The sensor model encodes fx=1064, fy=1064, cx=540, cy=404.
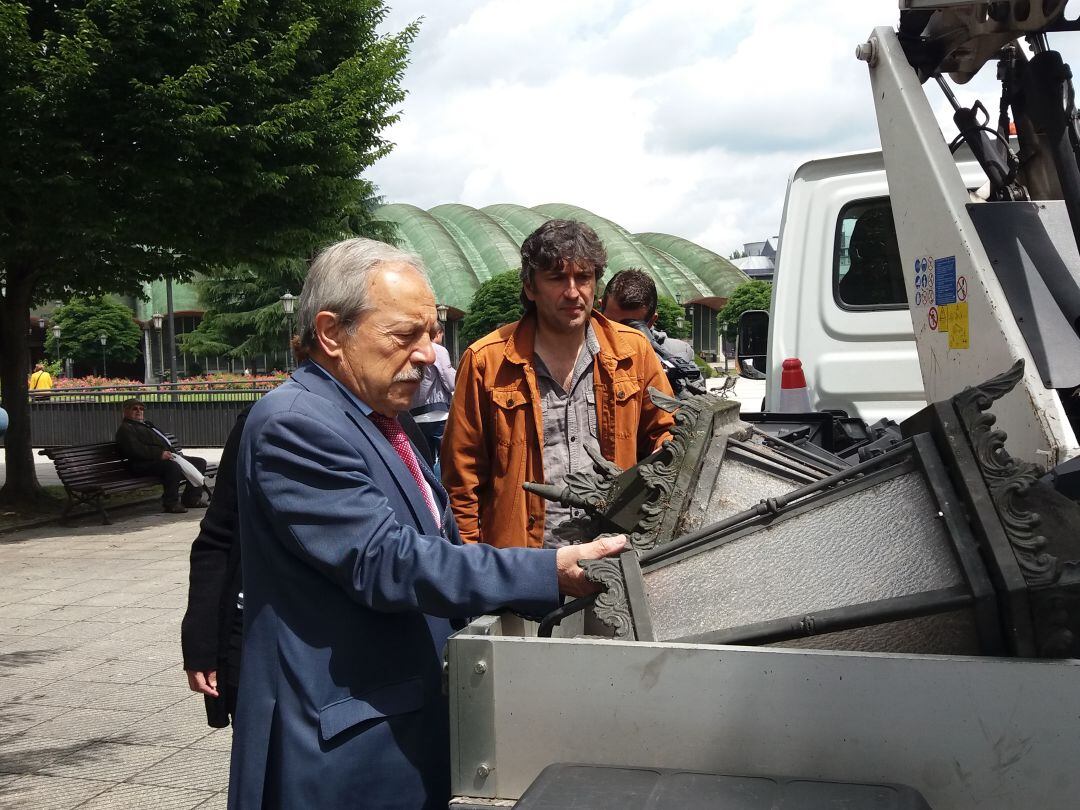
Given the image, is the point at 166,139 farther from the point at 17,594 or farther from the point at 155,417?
the point at 155,417

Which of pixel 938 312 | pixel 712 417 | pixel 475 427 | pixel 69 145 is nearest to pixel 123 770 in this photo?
pixel 475 427

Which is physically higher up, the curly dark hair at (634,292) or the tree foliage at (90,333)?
the tree foliage at (90,333)

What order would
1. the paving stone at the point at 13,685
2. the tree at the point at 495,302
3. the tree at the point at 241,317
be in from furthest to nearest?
the tree at the point at 241,317 → the tree at the point at 495,302 → the paving stone at the point at 13,685

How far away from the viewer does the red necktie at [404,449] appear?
2.23 metres

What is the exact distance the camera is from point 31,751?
4.68 metres

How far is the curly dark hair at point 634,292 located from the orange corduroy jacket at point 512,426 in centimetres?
138

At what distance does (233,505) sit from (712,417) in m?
1.23

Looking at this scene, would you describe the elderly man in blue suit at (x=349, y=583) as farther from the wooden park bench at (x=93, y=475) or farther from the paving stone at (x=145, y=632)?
the wooden park bench at (x=93, y=475)

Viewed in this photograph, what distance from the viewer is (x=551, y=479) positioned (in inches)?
130

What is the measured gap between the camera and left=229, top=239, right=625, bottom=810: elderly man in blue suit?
6.24ft

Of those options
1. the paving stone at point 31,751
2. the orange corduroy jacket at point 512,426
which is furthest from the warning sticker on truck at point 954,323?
the paving stone at point 31,751

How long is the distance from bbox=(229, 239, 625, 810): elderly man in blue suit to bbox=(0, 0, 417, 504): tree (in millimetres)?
→ 9266

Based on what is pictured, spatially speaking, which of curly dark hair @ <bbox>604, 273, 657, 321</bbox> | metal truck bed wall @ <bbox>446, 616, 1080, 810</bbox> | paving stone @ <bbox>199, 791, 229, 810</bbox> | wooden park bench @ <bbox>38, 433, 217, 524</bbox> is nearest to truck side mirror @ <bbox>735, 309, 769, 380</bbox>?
curly dark hair @ <bbox>604, 273, 657, 321</bbox>

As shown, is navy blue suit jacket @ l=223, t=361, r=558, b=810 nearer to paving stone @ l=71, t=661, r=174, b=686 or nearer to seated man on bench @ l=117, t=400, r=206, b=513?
paving stone @ l=71, t=661, r=174, b=686
